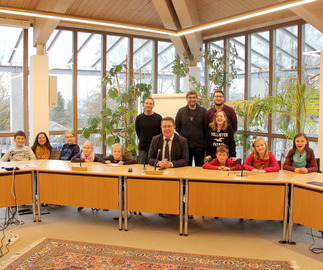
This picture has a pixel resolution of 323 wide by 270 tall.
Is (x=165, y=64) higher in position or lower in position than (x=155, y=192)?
higher

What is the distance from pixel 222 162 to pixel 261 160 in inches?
19.9

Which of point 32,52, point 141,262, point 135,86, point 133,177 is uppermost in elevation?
point 32,52

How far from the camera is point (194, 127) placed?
5.46 meters

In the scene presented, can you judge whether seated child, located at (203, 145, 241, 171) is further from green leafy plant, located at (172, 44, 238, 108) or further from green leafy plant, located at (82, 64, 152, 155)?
green leafy plant, located at (172, 44, 238, 108)

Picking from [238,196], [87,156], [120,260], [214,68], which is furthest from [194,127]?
[214,68]

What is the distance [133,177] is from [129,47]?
5308 mm

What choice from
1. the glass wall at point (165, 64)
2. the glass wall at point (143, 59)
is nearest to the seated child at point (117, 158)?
the glass wall at point (143, 59)

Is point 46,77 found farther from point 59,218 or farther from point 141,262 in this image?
point 141,262

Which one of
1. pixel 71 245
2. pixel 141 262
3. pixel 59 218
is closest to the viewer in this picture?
pixel 141 262

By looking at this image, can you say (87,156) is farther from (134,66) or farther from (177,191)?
(134,66)

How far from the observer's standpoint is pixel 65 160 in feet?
19.2

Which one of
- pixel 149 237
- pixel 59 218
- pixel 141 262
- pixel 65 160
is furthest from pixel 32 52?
pixel 141 262

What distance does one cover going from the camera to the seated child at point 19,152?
5832 millimetres

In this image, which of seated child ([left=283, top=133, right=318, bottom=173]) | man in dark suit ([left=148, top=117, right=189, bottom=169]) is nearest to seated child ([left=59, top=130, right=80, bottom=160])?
man in dark suit ([left=148, top=117, right=189, bottom=169])
